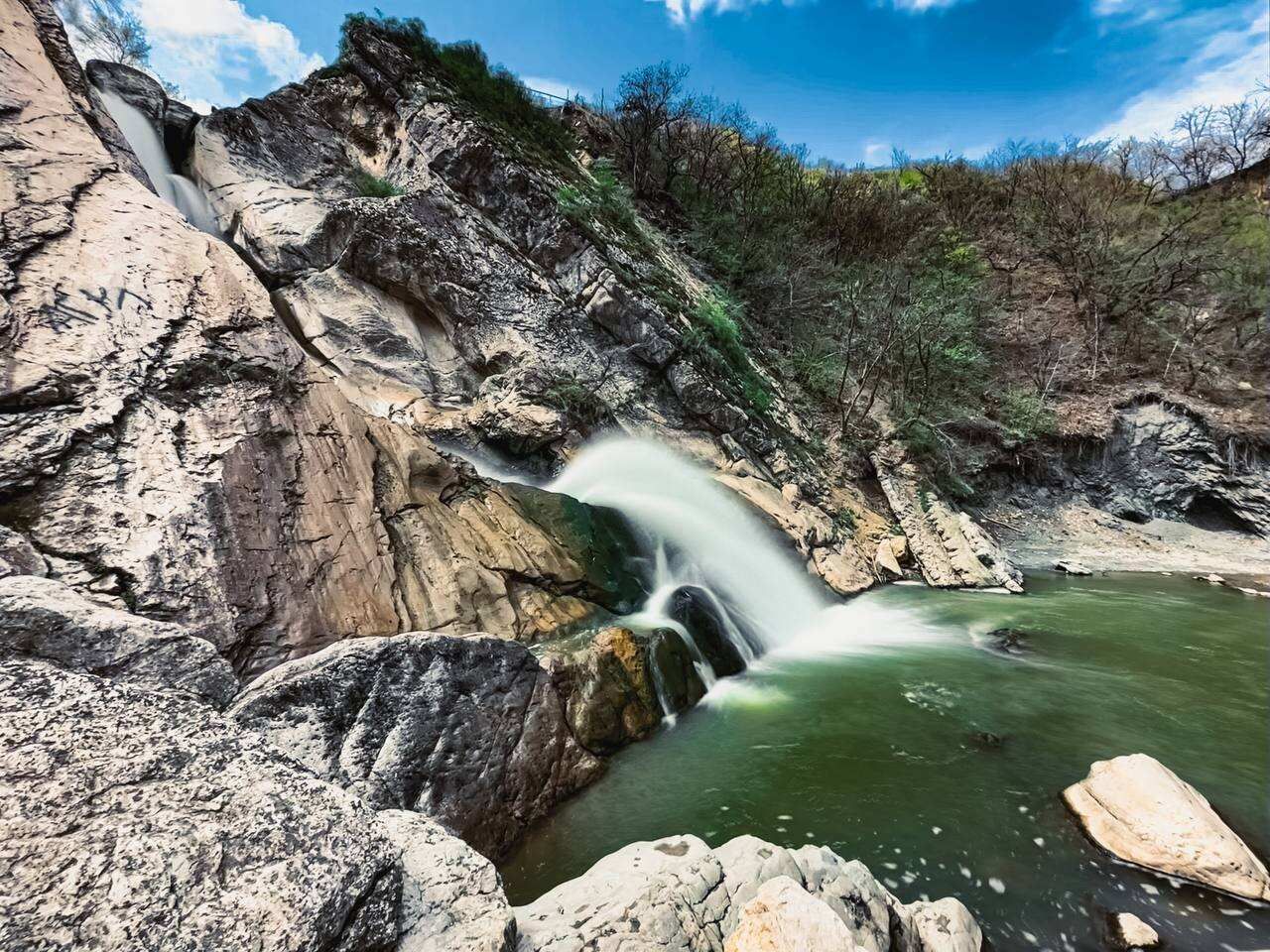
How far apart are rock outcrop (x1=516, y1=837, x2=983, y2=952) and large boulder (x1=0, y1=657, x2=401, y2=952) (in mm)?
893

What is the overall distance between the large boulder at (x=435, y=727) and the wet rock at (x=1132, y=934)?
11.2ft

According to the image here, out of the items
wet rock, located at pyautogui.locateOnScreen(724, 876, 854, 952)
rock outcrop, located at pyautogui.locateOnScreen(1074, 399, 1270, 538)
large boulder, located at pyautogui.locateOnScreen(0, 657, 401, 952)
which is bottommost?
wet rock, located at pyautogui.locateOnScreen(724, 876, 854, 952)

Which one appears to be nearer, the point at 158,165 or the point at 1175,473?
the point at 158,165

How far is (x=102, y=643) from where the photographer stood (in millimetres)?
2172

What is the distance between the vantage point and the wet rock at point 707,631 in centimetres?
620

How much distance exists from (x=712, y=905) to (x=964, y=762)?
3373 millimetres

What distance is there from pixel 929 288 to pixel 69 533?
22155mm

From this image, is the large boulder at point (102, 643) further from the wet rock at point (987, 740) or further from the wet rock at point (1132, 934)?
the wet rock at point (987, 740)

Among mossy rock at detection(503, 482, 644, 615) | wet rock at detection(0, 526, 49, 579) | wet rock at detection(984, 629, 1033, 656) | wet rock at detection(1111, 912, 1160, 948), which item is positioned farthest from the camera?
wet rock at detection(984, 629, 1033, 656)

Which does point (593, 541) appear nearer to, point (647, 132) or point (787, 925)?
point (787, 925)

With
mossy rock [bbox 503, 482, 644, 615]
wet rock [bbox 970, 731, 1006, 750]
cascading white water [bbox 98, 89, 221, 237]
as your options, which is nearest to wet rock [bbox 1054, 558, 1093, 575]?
wet rock [bbox 970, 731, 1006, 750]

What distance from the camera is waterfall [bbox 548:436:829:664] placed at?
731 cm

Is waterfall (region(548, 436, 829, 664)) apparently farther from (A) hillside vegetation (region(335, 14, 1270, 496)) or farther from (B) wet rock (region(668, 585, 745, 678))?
(A) hillside vegetation (region(335, 14, 1270, 496))

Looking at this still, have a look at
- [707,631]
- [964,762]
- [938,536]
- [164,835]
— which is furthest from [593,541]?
[938,536]
